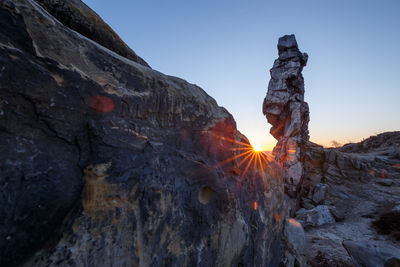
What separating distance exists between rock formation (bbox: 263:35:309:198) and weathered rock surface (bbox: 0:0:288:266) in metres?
12.8

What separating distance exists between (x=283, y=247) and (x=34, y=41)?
5.92m

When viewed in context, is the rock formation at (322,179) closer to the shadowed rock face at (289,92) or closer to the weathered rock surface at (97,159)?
the shadowed rock face at (289,92)

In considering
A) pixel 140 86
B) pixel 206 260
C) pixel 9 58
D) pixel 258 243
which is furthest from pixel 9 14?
pixel 258 243

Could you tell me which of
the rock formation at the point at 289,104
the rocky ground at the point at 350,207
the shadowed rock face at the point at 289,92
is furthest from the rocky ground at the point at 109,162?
the shadowed rock face at the point at 289,92

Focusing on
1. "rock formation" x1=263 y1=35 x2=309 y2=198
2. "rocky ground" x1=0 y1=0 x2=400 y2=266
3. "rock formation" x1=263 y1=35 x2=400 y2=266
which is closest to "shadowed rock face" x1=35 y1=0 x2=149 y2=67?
"rocky ground" x1=0 y1=0 x2=400 y2=266

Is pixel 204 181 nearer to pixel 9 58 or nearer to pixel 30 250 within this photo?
pixel 30 250

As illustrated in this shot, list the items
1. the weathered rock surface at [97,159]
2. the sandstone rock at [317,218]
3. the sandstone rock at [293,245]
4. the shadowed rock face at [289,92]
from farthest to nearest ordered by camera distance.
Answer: the shadowed rock face at [289,92] → the sandstone rock at [317,218] → the sandstone rock at [293,245] → the weathered rock surface at [97,159]

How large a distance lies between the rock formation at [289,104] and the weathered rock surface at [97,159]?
1277 cm

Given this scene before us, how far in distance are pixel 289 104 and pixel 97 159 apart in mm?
16129

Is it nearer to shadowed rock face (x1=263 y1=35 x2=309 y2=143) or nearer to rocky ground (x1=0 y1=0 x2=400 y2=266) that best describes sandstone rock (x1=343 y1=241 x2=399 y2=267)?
rocky ground (x1=0 y1=0 x2=400 y2=266)

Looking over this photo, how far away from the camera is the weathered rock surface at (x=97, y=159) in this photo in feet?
4.45

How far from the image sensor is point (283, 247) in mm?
4508

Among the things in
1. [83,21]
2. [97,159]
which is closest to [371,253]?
[97,159]

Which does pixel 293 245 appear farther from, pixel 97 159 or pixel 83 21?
pixel 83 21
